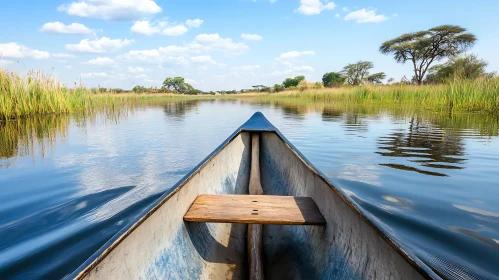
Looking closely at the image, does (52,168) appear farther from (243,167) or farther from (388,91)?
(388,91)

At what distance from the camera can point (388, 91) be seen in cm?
1523

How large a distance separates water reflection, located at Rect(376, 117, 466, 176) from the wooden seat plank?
240 cm

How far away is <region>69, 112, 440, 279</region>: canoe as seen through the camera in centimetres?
96

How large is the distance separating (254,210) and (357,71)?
165ft

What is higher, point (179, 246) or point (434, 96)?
point (434, 96)

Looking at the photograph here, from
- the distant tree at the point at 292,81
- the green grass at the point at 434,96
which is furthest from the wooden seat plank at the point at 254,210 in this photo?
the distant tree at the point at 292,81

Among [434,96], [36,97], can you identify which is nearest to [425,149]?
[434,96]

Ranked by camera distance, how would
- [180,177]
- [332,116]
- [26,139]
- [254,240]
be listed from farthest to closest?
[332,116], [26,139], [180,177], [254,240]

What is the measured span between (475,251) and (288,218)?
122 cm

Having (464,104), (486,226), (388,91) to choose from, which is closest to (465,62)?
(388,91)

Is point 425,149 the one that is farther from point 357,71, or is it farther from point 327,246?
point 357,71

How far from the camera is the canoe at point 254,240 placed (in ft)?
3.16

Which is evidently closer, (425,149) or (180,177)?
(180,177)

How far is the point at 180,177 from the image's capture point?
3197mm
